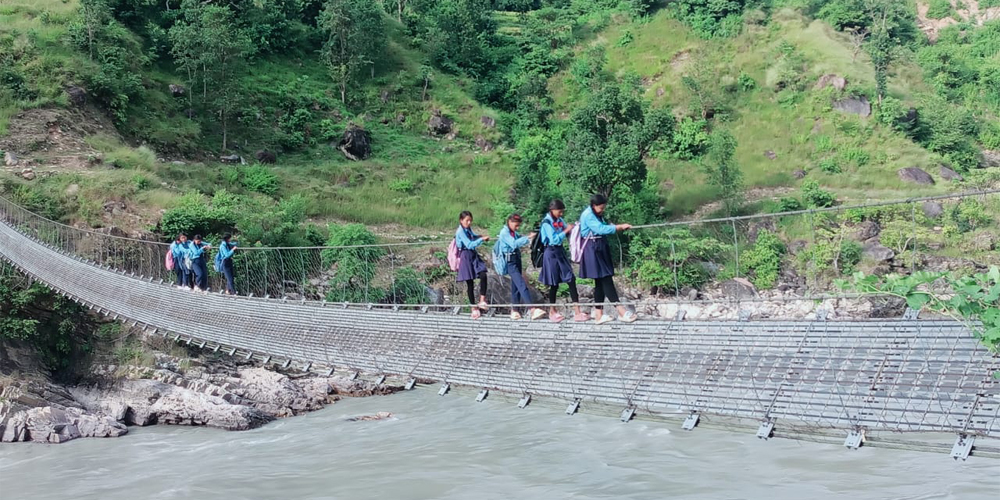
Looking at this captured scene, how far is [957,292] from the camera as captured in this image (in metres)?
2.55

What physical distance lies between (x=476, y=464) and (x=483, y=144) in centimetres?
1771

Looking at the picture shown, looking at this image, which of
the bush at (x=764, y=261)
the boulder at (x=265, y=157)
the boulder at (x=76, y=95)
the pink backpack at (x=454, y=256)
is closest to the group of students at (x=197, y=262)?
the pink backpack at (x=454, y=256)

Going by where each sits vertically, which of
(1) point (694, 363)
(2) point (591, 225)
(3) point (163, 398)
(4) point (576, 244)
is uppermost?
(2) point (591, 225)

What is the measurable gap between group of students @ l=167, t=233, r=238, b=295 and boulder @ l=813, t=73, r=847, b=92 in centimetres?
1992

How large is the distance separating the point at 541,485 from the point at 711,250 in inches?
299

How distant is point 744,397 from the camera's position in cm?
397

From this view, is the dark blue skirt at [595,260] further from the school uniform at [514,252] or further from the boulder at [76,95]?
the boulder at [76,95]

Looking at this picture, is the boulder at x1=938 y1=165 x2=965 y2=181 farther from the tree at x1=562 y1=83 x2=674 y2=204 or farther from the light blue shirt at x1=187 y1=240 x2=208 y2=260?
the light blue shirt at x1=187 y1=240 x2=208 y2=260

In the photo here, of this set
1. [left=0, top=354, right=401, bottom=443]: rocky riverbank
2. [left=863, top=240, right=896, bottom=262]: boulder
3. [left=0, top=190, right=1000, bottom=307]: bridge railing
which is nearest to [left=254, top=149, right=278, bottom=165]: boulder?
[left=0, top=190, right=1000, bottom=307]: bridge railing

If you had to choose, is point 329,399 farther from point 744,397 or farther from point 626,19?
point 626,19

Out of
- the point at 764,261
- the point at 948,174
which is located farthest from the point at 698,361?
the point at 948,174

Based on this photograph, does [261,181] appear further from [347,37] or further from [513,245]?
[513,245]

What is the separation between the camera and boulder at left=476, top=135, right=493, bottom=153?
23547 millimetres

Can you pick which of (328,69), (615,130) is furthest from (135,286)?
(328,69)
